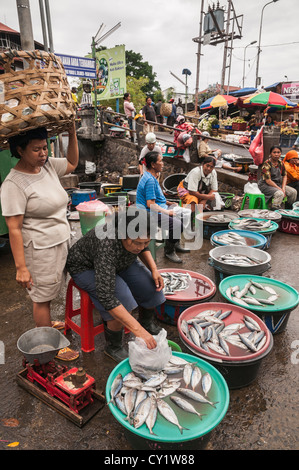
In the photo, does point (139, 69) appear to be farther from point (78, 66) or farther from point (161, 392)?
point (161, 392)

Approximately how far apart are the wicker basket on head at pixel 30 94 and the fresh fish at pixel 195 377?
7.20 feet

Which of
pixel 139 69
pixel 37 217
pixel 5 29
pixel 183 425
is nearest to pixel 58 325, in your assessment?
pixel 37 217

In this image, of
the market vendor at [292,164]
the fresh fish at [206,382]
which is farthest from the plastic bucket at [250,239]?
the market vendor at [292,164]

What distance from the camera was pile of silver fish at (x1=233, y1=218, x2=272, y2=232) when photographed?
5.51m

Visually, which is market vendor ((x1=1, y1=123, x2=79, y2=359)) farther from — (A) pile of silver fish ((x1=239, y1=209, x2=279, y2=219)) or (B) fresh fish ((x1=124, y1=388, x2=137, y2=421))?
(A) pile of silver fish ((x1=239, y1=209, x2=279, y2=219))

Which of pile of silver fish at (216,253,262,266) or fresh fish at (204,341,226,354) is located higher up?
pile of silver fish at (216,253,262,266)

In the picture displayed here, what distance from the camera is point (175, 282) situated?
3.74 m

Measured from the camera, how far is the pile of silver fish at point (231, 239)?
4793mm

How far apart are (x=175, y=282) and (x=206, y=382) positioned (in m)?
1.58

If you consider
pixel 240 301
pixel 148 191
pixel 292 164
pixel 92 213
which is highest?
pixel 292 164

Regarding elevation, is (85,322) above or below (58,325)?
above

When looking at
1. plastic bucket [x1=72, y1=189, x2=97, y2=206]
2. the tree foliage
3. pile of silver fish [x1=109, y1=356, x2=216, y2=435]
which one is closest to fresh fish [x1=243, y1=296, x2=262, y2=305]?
pile of silver fish [x1=109, y1=356, x2=216, y2=435]

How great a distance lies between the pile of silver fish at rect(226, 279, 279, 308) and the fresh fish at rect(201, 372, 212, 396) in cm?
107
